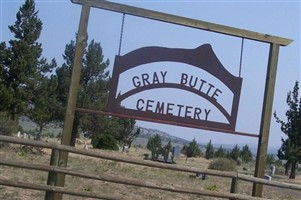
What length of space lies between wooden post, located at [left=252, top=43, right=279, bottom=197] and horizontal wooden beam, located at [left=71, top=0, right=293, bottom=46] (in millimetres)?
187

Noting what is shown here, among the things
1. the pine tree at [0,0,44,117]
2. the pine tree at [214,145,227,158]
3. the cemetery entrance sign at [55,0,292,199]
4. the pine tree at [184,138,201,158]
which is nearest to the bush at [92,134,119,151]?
the pine tree at [0,0,44,117]

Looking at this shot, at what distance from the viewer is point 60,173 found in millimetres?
7812

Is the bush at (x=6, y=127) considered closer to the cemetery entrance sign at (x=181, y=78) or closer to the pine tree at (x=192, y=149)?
the cemetery entrance sign at (x=181, y=78)

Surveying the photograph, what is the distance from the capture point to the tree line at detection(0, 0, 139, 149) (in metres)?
36.4

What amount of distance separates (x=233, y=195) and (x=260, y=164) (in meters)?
0.91

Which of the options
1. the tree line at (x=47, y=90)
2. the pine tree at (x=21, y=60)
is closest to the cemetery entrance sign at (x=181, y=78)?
the tree line at (x=47, y=90)

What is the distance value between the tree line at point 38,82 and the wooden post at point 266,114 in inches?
891

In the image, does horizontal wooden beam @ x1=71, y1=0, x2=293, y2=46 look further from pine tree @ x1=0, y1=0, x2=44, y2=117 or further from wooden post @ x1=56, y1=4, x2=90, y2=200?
pine tree @ x1=0, y1=0, x2=44, y2=117

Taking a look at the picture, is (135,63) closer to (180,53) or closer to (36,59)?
(180,53)

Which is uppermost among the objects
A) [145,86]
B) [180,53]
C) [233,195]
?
[180,53]

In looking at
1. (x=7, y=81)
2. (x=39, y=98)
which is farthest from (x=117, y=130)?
(x=7, y=81)

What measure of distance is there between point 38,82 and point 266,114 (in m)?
31.5

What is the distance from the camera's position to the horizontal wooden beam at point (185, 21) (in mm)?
8367

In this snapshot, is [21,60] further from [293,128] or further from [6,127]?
[293,128]
